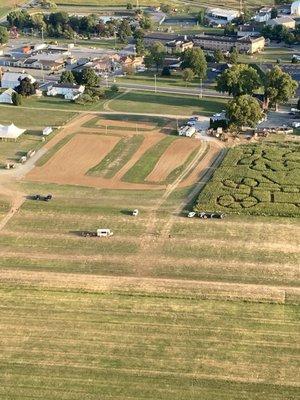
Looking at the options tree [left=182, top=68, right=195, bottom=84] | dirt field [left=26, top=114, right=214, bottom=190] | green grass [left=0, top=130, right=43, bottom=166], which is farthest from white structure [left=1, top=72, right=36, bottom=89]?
tree [left=182, top=68, right=195, bottom=84]

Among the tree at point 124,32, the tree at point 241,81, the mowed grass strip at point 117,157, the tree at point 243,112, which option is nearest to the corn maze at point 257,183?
the tree at point 243,112

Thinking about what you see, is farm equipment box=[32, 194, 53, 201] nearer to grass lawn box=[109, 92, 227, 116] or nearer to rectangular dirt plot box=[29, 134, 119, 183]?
rectangular dirt plot box=[29, 134, 119, 183]

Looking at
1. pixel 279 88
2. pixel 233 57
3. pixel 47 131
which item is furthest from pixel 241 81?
pixel 233 57

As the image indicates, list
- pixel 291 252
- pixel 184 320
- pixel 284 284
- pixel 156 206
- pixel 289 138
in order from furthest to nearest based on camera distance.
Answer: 1. pixel 289 138
2. pixel 156 206
3. pixel 291 252
4. pixel 284 284
5. pixel 184 320

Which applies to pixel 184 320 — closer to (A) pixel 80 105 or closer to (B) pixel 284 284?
(B) pixel 284 284

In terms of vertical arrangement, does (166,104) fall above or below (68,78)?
below

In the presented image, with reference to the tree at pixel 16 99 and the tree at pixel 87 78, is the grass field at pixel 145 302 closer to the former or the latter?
the tree at pixel 16 99

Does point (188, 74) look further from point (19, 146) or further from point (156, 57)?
point (19, 146)

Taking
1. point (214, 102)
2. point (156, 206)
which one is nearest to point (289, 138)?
point (214, 102)
